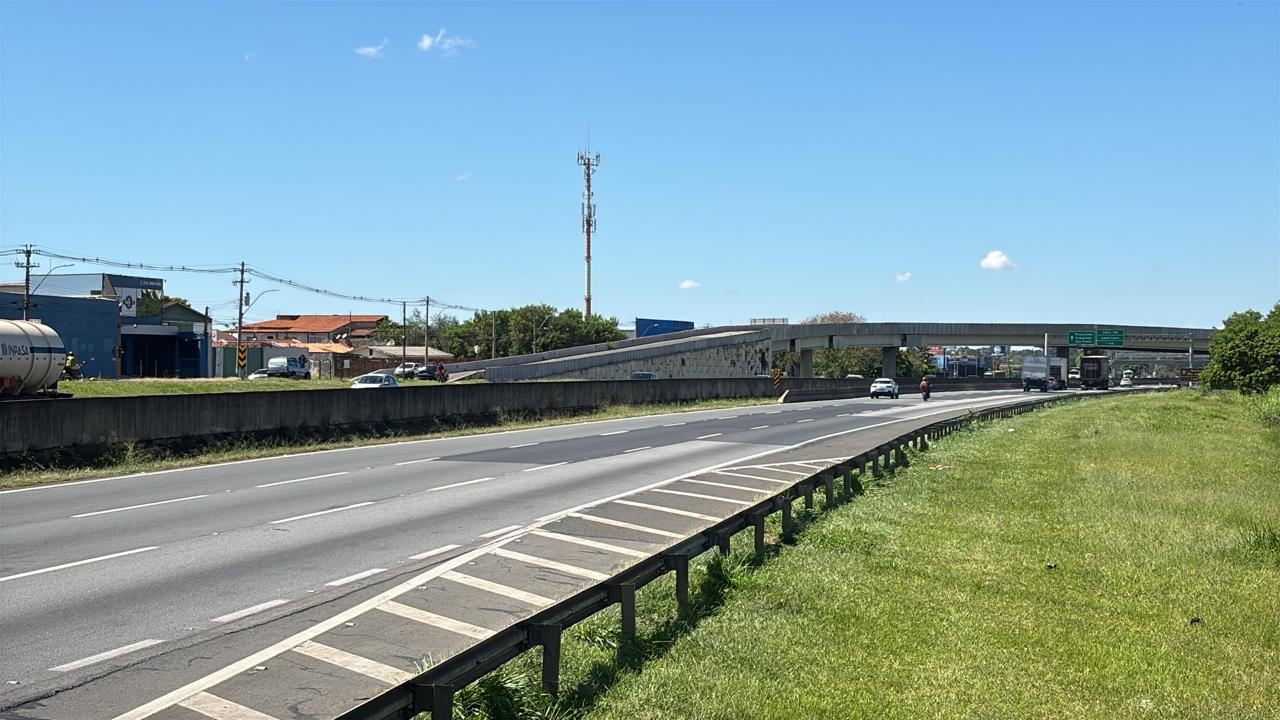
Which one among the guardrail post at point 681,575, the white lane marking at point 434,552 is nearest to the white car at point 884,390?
the white lane marking at point 434,552

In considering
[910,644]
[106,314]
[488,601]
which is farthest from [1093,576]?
[106,314]

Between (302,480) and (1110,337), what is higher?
(1110,337)

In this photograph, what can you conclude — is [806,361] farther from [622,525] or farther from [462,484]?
[622,525]

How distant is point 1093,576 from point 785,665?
4851mm

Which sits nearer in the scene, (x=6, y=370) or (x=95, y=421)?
(x=95, y=421)

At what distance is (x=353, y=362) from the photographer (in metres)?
108

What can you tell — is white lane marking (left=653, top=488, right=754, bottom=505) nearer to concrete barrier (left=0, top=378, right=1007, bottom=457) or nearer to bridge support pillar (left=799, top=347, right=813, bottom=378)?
concrete barrier (left=0, top=378, right=1007, bottom=457)

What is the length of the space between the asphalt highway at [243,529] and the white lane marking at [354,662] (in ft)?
3.81

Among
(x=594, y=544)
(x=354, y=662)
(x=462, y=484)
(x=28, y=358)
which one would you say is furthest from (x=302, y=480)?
(x=28, y=358)

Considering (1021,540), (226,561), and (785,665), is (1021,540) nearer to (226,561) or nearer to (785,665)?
(785,665)

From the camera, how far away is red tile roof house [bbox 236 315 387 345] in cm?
16688

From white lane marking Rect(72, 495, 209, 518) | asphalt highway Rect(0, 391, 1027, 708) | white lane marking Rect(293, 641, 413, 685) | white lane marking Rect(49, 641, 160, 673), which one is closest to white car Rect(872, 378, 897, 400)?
asphalt highway Rect(0, 391, 1027, 708)

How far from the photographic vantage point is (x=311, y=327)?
174 metres

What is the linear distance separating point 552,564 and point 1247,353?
7988 centimetres
